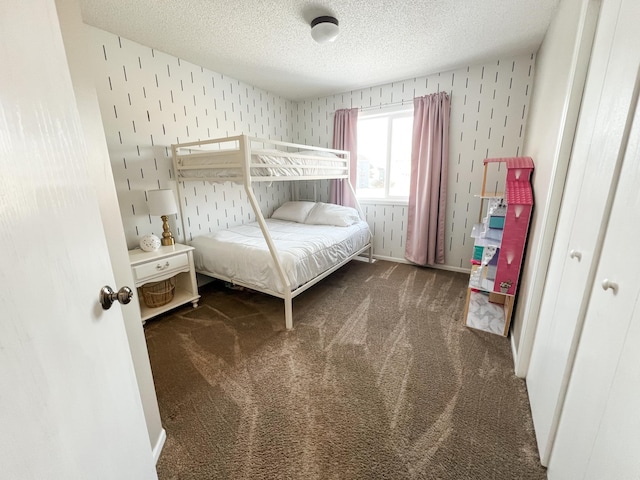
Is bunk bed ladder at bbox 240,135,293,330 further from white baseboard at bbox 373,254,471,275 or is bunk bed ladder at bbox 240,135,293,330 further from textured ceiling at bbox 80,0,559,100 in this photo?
white baseboard at bbox 373,254,471,275

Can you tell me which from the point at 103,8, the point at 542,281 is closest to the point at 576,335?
the point at 542,281

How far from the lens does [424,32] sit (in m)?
2.13

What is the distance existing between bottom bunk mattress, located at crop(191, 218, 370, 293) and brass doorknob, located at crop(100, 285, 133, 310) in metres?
1.41

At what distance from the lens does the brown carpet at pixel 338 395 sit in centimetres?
117

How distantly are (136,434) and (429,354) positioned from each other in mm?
1669

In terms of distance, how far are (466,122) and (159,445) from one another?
3.68 metres

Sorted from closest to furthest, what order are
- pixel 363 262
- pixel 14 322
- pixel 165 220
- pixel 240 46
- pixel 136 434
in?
pixel 14 322
pixel 136 434
pixel 240 46
pixel 165 220
pixel 363 262

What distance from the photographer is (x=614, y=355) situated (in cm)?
73

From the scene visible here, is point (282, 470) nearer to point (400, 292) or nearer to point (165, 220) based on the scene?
point (400, 292)

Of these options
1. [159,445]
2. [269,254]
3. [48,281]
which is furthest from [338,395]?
[48,281]

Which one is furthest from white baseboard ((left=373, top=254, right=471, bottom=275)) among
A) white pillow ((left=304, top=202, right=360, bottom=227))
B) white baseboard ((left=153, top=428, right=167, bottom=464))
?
white baseboard ((left=153, top=428, right=167, bottom=464))

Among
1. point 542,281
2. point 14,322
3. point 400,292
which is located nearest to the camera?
point 14,322

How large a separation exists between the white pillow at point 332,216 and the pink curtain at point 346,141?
381mm

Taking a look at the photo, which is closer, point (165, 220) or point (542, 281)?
point (542, 281)
